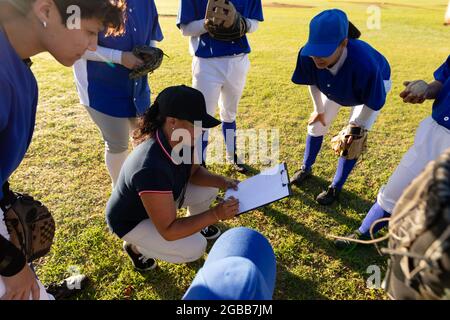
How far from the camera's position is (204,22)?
3078mm

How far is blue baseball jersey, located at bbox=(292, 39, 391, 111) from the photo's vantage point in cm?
276

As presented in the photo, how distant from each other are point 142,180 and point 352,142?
182 centimetres

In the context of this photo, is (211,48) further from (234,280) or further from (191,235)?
(234,280)

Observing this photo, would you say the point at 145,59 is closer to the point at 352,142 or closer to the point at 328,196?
the point at 352,142

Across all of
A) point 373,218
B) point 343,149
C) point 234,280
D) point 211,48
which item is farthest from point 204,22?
point 234,280

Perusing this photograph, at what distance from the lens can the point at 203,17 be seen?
3227 millimetres

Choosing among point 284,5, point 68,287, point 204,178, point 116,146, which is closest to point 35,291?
point 68,287

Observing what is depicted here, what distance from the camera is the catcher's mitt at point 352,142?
117 inches

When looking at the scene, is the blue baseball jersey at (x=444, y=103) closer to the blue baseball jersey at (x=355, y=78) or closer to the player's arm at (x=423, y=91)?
the player's arm at (x=423, y=91)

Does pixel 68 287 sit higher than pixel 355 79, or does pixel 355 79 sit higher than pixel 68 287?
pixel 355 79

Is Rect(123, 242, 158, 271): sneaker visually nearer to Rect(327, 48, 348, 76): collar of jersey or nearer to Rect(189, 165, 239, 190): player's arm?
Rect(189, 165, 239, 190): player's arm

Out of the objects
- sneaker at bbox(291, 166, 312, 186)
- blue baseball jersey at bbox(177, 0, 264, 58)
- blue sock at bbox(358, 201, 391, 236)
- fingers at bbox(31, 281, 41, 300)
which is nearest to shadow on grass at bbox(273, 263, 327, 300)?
blue sock at bbox(358, 201, 391, 236)

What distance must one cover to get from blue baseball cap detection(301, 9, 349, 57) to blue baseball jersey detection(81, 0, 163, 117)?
4.07ft

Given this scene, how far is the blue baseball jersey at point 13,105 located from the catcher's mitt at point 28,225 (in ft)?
0.87
